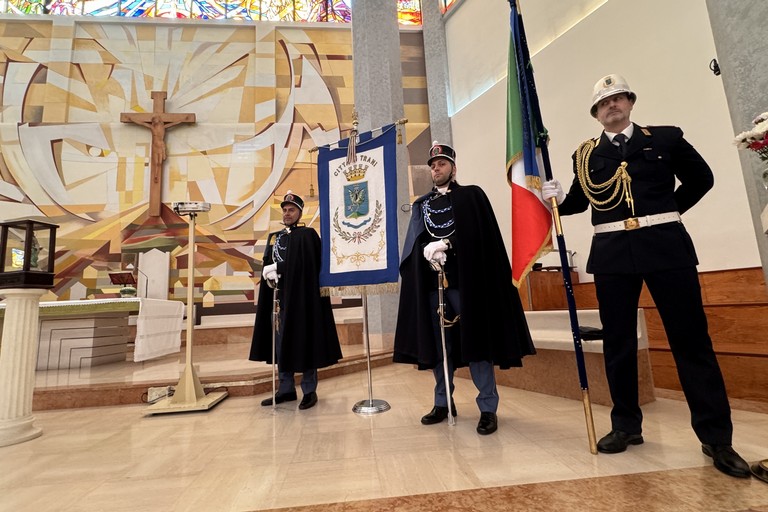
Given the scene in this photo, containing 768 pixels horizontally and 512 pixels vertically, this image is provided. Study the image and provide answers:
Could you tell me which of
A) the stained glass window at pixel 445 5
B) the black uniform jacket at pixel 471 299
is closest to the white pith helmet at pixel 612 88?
the black uniform jacket at pixel 471 299

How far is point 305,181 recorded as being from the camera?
8.15 m

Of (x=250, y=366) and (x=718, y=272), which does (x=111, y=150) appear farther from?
(x=718, y=272)

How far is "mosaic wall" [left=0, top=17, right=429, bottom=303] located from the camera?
7.50 m

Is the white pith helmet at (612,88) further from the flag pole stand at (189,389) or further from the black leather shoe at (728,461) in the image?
the flag pole stand at (189,389)

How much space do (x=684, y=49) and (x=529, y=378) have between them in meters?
4.02

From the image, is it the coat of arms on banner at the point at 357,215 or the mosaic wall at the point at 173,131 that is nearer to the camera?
the coat of arms on banner at the point at 357,215

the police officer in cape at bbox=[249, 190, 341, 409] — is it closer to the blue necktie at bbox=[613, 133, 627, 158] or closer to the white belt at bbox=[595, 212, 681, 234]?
the white belt at bbox=[595, 212, 681, 234]

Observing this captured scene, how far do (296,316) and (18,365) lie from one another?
2.12 meters

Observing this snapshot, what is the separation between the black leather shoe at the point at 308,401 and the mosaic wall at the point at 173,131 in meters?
4.86

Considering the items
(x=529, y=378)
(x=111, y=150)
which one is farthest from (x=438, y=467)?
(x=111, y=150)

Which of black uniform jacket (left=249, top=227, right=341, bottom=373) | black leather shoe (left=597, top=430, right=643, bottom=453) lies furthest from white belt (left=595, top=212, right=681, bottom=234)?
black uniform jacket (left=249, top=227, right=341, bottom=373)

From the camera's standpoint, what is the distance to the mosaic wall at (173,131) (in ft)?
24.6

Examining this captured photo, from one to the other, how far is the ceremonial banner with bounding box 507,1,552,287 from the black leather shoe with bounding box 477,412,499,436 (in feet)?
2.96

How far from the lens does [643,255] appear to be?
6.26 ft
